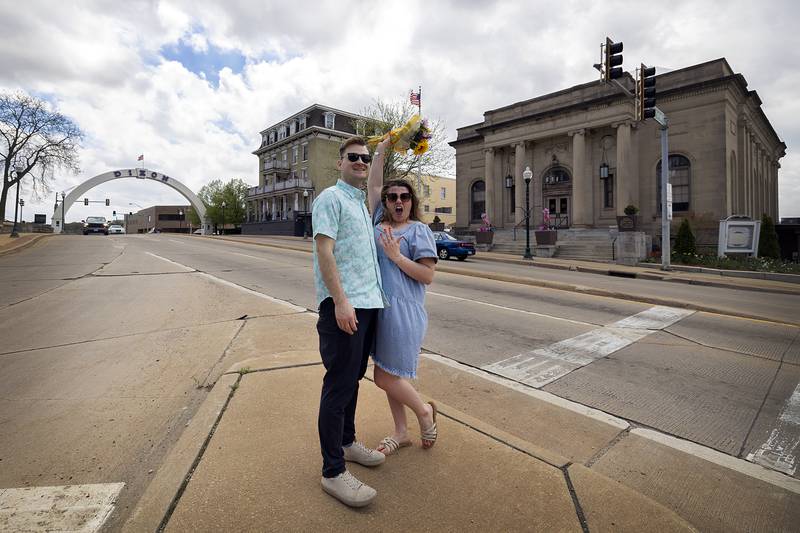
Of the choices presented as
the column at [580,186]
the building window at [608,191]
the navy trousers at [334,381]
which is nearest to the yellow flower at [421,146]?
the navy trousers at [334,381]

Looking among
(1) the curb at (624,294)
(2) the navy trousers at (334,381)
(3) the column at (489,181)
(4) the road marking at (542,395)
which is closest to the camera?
(2) the navy trousers at (334,381)

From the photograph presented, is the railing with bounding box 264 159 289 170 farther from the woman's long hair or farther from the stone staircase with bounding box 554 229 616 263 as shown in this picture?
the woman's long hair

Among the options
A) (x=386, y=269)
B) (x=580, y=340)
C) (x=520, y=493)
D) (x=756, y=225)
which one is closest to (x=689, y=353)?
(x=580, y=340)

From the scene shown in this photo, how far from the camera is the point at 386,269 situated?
259 cm

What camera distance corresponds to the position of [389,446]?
8.91ft

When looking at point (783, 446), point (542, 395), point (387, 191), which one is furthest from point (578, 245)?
point (387, 191)

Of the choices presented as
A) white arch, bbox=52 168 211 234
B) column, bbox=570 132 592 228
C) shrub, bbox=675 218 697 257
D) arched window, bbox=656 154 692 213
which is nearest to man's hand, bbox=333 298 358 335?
shrub, bbox=675 218 697 257

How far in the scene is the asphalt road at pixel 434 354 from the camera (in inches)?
117

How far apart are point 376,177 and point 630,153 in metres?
29.5

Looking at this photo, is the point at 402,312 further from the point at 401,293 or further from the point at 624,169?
the point at 624,169

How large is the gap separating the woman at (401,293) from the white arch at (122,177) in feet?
217

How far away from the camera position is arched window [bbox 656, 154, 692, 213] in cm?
2627

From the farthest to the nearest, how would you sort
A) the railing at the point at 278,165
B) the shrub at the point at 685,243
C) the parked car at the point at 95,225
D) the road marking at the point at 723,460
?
the railing at the point at 278,165
the parked car at the point at 95,225
the shrub at the point at 685,243
the road marking at the point at 723,460

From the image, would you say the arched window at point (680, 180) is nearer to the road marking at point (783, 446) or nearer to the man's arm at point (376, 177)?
the road marking at point (783, 446)
